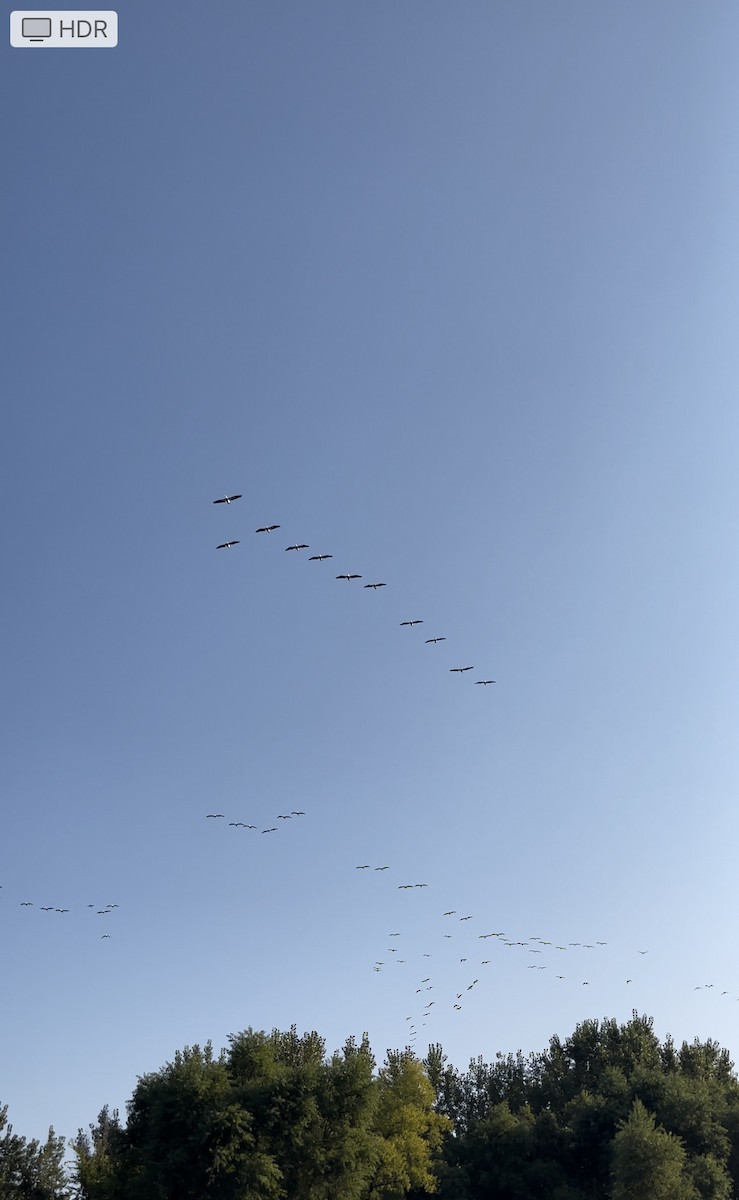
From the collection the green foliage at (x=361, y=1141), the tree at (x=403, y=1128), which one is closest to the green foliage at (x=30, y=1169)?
the green foliage at (x=361, y=1141)

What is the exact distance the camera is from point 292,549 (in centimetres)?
3784

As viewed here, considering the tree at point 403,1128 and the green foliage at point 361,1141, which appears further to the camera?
the tree at point 403,1128

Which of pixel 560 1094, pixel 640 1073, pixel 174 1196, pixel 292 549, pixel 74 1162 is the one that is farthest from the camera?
pixel 560 1094

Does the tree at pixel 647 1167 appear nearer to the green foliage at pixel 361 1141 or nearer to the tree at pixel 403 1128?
the green foliage at pixel 361 1141

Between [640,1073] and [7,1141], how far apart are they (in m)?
53.0

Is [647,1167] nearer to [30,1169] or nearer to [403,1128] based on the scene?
[403,1128]

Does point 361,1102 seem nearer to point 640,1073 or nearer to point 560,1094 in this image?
point 640,1073

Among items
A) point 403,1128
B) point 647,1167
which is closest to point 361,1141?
point 403,1128

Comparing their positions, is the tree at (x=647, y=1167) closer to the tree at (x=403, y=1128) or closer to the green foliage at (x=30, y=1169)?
the tree at (x=403, y=1128)

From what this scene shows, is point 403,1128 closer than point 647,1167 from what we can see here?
No

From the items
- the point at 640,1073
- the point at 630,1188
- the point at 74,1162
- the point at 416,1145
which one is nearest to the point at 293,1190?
the point at 416,1145

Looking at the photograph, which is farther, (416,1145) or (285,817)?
(416,1145)

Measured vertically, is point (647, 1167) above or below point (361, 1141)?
below

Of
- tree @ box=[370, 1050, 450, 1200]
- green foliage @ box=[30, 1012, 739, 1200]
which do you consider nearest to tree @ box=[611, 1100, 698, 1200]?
green foliage @ box=[30, 1012, 739, 1200]
